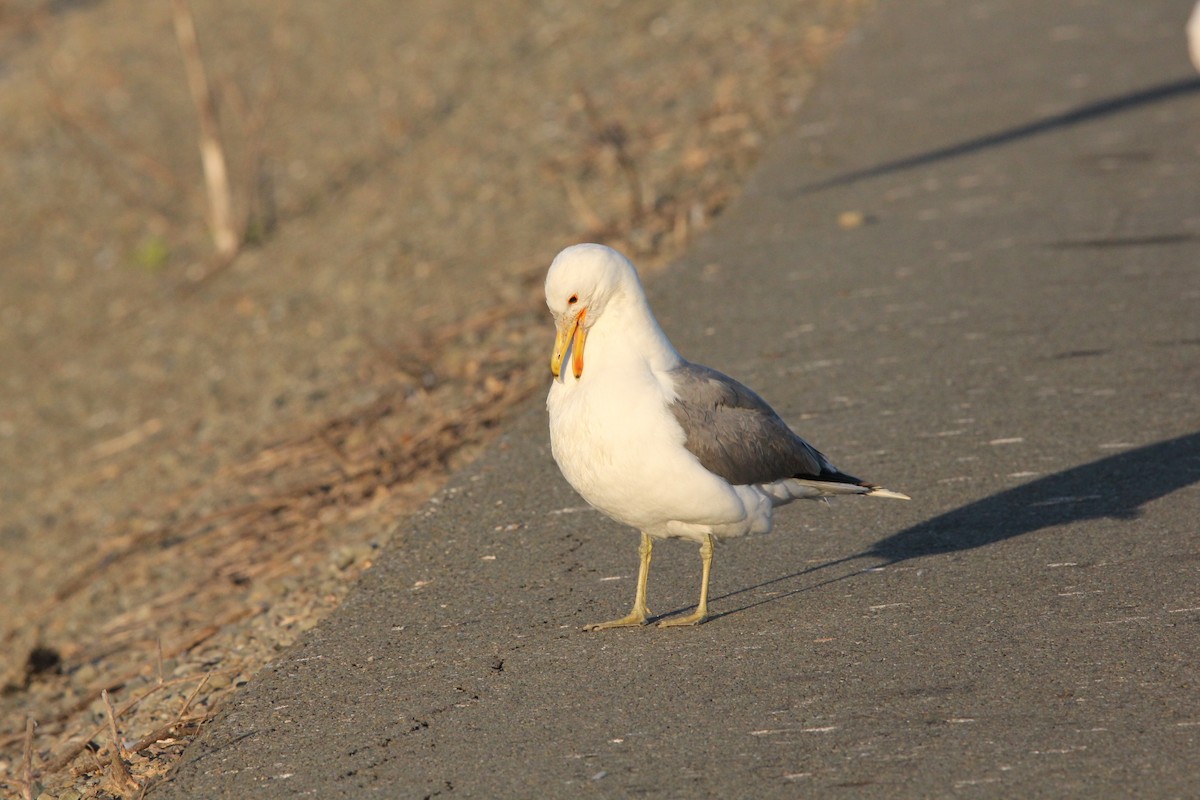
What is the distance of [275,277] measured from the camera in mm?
14297

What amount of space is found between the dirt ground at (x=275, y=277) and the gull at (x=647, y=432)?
1639 millimetres

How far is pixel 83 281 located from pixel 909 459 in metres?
10.9

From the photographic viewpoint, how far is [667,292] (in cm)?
984

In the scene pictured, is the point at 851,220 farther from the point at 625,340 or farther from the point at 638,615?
the point at 638,615

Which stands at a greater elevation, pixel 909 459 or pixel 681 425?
pixel 681 425

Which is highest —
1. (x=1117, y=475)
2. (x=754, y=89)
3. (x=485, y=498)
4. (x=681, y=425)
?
(x=754, y=89)

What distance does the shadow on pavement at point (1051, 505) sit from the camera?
244 inches

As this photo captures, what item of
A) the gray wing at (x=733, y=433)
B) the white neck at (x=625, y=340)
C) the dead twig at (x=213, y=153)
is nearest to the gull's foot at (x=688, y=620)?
the gray wing at (x=733, y=433)

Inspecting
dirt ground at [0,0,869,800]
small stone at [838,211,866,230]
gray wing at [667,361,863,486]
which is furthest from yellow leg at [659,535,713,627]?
small stone at [838,211,866,230]

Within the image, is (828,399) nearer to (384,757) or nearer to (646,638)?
(646,638)

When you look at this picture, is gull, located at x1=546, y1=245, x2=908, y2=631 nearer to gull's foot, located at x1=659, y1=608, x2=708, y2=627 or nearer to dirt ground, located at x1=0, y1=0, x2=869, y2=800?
gull's foot, located at x1=659, y1=608, x2=708, y2=627

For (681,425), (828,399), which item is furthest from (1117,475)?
(681,425)

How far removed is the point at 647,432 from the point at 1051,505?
2.19m

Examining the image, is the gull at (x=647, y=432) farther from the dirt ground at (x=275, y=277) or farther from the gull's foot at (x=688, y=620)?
the dirt ground at (x=275, y=277)
